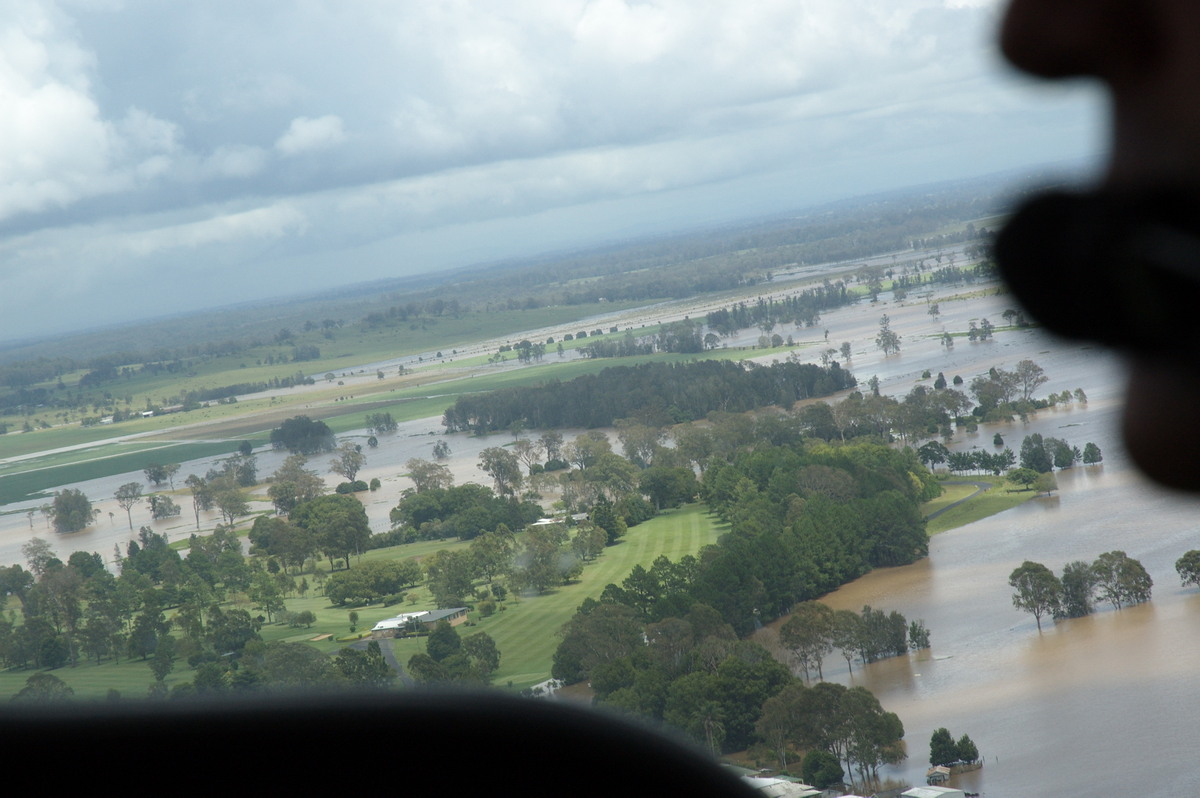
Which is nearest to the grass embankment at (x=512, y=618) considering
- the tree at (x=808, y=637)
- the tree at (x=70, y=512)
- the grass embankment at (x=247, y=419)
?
the tree at (x=808, y=637)

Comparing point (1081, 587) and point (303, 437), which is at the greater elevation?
point (303, 437)

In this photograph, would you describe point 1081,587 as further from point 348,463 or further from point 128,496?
point 128,496

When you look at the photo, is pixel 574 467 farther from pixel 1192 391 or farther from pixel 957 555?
pixel 1192 391

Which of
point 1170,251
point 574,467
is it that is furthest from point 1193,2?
point 574,467

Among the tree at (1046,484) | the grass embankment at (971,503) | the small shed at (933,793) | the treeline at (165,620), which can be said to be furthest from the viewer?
the tree at (1046,484)

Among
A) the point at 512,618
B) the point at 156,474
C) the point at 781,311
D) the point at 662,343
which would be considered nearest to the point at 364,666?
the point at 512,618

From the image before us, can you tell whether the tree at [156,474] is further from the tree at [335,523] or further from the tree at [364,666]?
the tree at [364,666]
